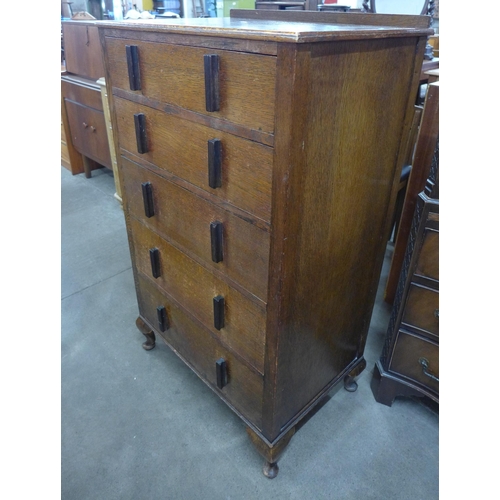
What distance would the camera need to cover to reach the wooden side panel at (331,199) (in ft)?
2.28

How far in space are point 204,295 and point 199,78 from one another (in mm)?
533

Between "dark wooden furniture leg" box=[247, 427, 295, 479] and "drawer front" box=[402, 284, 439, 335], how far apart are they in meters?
0.46

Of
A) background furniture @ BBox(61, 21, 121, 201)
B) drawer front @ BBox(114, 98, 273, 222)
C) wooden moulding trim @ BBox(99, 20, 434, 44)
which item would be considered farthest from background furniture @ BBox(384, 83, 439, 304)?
background furniture @ BBox(61, 21, 121, 201)

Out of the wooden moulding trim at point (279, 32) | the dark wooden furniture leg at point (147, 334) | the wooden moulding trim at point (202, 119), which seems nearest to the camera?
the wooden moulding trim at point (279, 32)

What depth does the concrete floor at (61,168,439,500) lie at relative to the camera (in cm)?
109

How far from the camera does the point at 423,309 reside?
1.12 metres

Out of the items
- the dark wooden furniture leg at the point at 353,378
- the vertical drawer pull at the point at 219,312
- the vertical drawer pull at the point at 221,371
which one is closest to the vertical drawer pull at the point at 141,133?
the vertical drawer pull at the point at 219,312

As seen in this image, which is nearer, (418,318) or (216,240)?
(216,240)

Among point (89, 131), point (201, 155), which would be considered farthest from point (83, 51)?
point (201, 155)

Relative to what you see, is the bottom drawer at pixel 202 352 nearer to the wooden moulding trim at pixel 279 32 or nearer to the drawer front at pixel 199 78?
the drawer front at pixel 199 78

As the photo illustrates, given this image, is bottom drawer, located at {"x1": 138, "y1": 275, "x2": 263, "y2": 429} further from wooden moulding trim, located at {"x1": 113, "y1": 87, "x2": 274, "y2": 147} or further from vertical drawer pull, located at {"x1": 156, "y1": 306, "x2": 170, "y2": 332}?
wooden moulding trim, located at {"x1": 113, "y1": 87, "x2": 274, "y2": 147}

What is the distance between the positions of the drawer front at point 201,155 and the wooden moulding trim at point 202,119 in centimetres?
1

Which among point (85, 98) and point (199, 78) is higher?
point (199, 78)

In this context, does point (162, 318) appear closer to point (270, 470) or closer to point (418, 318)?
point (270, 470)
